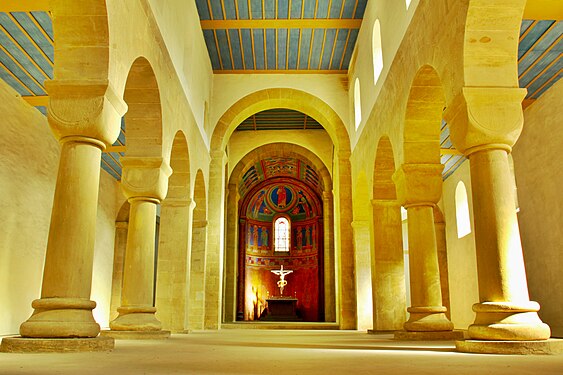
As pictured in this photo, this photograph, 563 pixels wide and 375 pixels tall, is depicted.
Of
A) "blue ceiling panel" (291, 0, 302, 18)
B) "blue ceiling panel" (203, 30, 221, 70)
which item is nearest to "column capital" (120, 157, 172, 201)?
"blue ceiling panel" (291, 0, 302, 18)

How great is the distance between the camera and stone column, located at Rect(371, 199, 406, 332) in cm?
1330

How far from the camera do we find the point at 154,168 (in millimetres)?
10414

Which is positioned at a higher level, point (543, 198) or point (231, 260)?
point (543, 198)

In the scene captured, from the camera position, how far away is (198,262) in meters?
16.5

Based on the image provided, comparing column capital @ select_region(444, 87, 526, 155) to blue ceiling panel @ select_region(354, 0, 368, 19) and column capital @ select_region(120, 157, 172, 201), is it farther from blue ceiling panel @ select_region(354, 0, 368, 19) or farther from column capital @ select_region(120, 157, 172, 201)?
blue ceiling panel @ select_region(354, 0, 368, 19)

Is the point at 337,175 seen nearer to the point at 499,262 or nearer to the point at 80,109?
the point at 499,262

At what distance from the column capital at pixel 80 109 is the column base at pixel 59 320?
6.97 feet

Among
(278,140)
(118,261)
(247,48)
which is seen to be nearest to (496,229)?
(247,48)

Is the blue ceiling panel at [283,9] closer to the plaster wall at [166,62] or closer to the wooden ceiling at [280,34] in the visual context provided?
the wooden ceiling at [280,34]

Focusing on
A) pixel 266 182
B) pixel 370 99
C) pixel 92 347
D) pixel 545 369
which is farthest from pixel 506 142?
pixel 266 182

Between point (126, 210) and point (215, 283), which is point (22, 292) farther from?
point (126, 210)

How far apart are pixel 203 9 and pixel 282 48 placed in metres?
3.15

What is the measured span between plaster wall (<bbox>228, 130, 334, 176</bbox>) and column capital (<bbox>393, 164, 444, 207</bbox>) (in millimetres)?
13478

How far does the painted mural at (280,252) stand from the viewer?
31.7m
